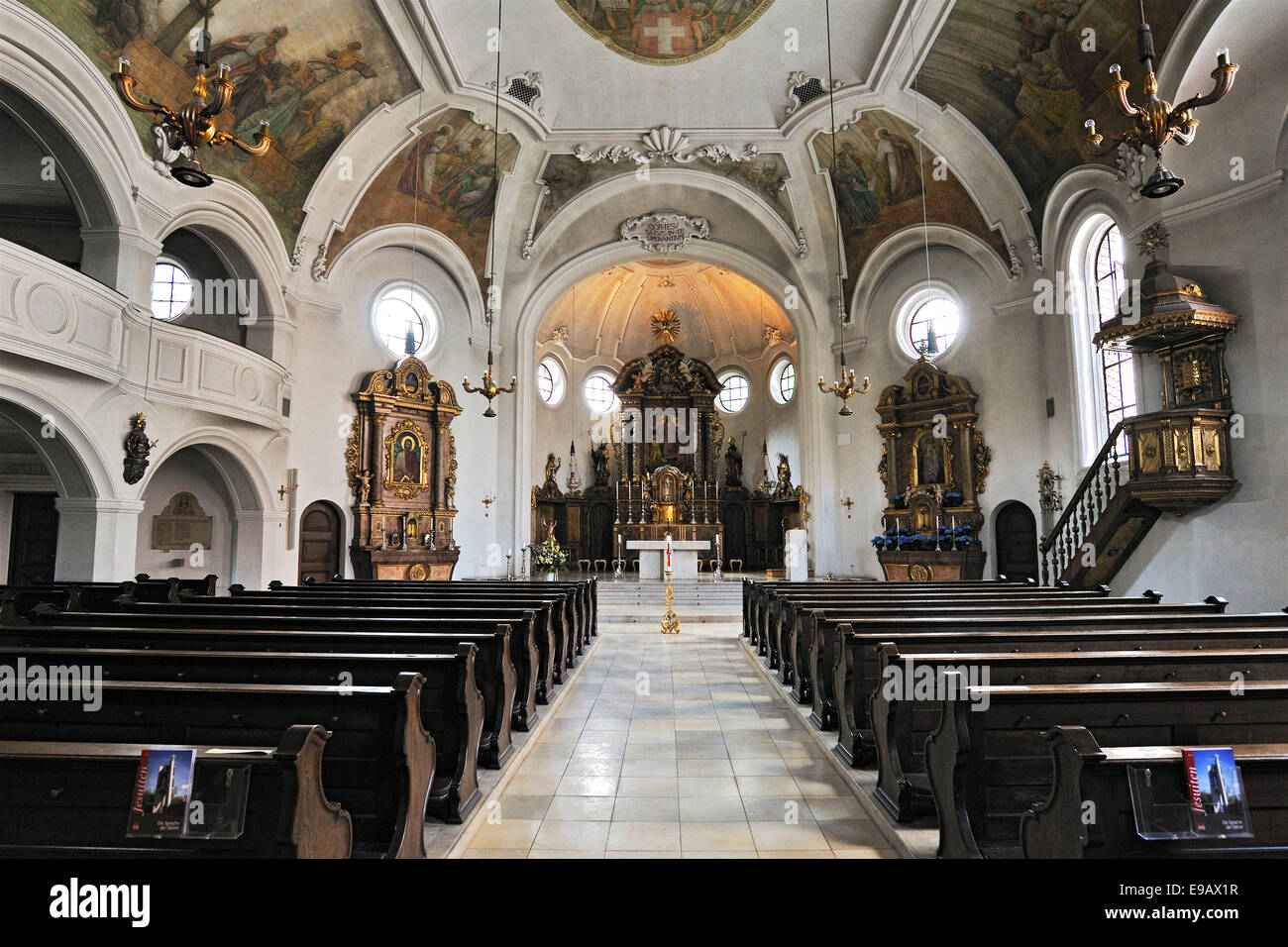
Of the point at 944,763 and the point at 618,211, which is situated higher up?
the point at 618,211

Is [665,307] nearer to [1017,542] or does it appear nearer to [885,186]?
[885,186]

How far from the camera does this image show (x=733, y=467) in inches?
914

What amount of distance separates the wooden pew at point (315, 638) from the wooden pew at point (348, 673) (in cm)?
34

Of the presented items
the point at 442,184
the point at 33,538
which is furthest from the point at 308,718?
the point at 442,184

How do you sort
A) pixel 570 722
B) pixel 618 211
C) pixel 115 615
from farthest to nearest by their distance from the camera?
pixel 618 211, pixel 570 722, pixel 115 615

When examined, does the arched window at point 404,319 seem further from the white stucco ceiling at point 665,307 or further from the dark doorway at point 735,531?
the dark doorway at point 735,531

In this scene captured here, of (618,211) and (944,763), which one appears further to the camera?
(618,211)

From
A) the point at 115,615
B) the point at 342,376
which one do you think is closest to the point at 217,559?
the point at 342,376

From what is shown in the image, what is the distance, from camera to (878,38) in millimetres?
13117

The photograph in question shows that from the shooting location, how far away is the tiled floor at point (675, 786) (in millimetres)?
3676

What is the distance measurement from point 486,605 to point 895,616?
3.97m

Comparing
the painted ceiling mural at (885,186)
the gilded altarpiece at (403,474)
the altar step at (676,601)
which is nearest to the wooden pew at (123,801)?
the altar step at (676,601)
